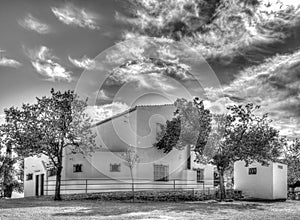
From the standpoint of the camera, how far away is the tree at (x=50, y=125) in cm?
2847

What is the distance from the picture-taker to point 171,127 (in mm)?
34094

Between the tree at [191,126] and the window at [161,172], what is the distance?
9.12ft

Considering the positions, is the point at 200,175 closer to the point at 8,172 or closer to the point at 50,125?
the point at 50,125

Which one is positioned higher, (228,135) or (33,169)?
(228,135)

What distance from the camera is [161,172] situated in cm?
3591

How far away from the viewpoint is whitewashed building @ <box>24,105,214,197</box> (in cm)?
3372

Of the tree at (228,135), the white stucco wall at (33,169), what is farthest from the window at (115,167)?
the white stucco wall at (33,169)

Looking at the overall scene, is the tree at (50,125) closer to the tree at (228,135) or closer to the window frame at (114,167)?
the window frame at (114,167)

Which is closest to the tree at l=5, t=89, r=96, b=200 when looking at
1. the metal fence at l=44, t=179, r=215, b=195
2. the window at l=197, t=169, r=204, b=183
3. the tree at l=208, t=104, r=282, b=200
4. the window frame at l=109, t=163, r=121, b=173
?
the metal fence at l=44, t=179, r=215, b=195

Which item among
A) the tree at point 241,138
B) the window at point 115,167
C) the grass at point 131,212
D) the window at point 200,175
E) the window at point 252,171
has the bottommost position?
the grass at point 131,212

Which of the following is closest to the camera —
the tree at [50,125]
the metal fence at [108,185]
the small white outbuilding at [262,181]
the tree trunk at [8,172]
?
the tree at [50,125]

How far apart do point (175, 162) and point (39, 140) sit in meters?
13.3

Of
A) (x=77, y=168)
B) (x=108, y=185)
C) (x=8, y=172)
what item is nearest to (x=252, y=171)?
(x=108, y=185)

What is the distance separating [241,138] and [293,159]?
27559 millimetres
